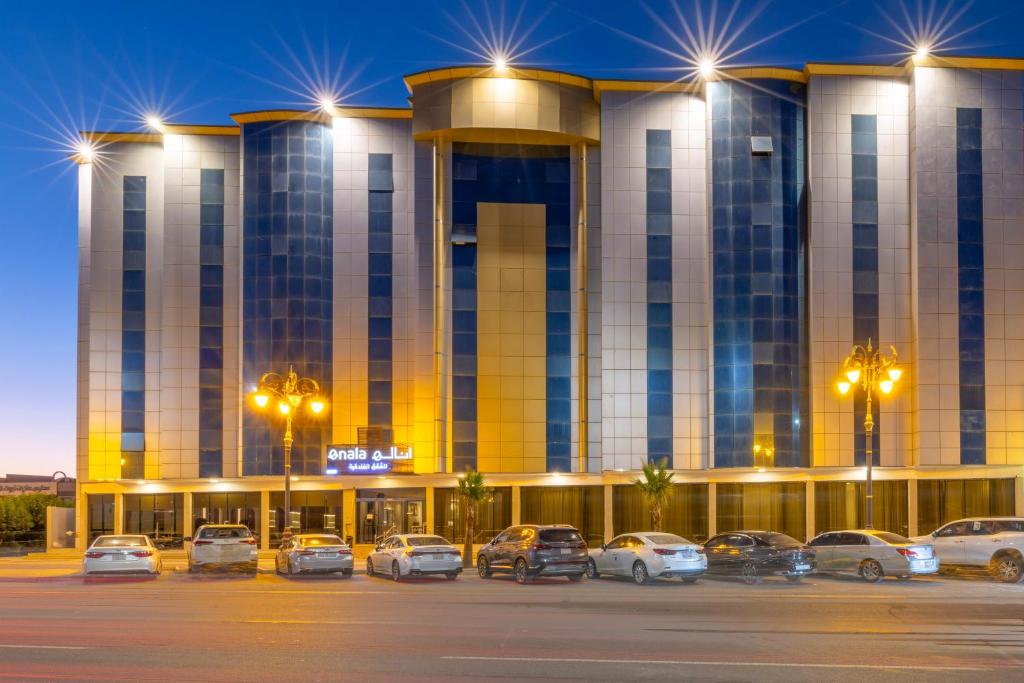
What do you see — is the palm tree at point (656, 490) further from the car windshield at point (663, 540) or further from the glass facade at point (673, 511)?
the car windshield at point (663, 540)

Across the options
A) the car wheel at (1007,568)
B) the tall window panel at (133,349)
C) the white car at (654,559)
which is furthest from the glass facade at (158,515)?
the car wheel at (1007,568)

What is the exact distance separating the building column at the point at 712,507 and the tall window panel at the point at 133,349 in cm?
2842

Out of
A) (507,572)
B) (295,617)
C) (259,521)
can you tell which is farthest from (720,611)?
(259,521)

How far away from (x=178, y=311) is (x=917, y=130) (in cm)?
3700

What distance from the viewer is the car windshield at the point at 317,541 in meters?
33.2

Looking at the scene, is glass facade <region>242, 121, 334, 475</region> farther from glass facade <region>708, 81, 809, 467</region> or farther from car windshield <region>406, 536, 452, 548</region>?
car windshield <region>406, 536, 452, 548</region>

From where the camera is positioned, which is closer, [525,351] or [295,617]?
[295,617]

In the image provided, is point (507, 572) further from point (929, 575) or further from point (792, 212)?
point (792, 212)

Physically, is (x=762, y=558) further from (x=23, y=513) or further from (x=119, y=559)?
(x=23, y=513)

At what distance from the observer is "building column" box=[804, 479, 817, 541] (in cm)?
5256

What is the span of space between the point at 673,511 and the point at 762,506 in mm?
4306

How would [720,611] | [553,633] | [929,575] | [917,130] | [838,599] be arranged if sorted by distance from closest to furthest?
[553,633]
[720,611]
[838,599]
[929,575]
[917,130]

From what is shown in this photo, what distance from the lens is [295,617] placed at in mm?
20500

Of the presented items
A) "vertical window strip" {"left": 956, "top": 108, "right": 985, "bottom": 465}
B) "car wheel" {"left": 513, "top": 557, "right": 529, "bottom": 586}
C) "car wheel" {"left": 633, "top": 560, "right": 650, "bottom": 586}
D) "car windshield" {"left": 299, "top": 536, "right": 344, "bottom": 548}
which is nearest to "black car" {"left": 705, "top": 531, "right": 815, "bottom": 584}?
"car wheel" {"left": 633, "top": 560, "right": 650, "bottom": 586}
